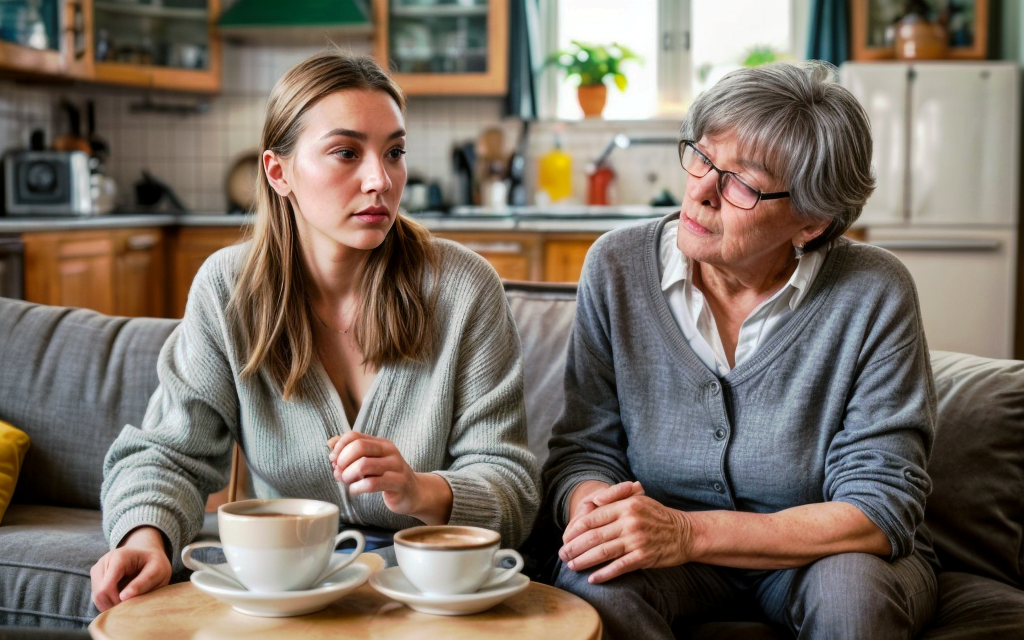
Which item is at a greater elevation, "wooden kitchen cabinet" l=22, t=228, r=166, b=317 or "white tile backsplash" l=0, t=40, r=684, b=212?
"white tile backsplash" l=0, t=40, r=684, b=212

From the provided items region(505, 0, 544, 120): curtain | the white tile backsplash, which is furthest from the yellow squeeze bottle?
region(505, 0, 544, 120): curtain

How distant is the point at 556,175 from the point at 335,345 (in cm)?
398

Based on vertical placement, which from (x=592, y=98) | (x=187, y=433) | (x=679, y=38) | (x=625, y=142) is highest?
(x=679, y=38)

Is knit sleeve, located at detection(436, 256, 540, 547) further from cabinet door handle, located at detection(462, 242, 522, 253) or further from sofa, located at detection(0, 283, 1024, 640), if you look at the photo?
cabinet door handle, located at detection(462, 242, 522, 253)

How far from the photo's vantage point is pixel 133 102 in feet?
18.2

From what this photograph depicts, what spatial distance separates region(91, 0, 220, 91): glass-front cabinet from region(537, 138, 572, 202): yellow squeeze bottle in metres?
1.73

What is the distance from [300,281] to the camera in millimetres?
1647

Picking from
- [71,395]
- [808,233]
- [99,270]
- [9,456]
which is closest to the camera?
[808,233]

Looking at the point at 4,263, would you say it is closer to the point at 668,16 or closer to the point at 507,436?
the point at 507,436

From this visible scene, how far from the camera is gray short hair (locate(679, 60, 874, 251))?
150 centimetres

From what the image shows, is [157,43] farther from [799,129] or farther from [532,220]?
[799,129]

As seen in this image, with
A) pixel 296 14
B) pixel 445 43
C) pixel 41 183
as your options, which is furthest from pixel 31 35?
pixel 445 43

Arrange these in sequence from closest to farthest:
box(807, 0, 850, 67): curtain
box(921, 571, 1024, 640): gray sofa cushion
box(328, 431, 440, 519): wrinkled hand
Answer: box(328, 431, 440, 519): wrinkled hand → box(921, 571, 1024, 640): gray sofa cushion → box(807, 0, 850, 67): curtain

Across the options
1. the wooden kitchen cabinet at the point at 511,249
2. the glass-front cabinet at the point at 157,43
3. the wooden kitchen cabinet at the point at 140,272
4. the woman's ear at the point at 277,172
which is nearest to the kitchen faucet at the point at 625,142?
the wooden kitchen cabinet at the point at 511,249
